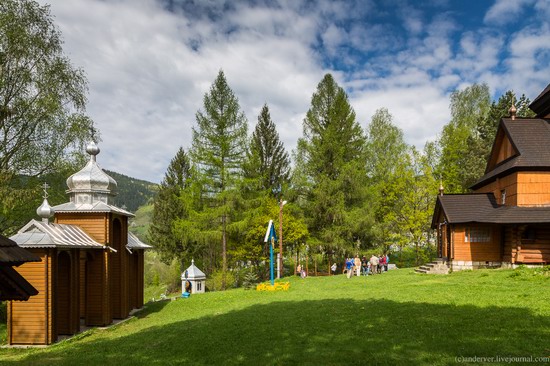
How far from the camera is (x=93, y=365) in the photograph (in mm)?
9633

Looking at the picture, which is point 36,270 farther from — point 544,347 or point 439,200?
point 439,200

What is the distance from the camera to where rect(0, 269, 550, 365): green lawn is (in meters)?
8.17

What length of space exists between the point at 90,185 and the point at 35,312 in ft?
21.3

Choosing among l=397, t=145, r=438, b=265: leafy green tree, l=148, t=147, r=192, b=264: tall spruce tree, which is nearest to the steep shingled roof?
l=397, t=145, r=438, b=265: leafy green tree

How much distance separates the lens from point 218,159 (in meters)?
32.3

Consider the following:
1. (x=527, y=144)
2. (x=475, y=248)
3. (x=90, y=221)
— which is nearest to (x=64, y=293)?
(x=90, y=221)

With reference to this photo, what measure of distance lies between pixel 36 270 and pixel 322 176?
25.6 m

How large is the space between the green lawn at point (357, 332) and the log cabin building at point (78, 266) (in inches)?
43.8

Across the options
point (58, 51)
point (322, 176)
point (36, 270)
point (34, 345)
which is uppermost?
Answer: point (58, 51)

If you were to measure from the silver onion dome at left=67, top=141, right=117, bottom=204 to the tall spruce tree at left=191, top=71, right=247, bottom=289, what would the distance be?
13031 millimetres

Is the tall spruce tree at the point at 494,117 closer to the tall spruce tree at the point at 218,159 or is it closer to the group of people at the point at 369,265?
the group of people at the point at 369,265

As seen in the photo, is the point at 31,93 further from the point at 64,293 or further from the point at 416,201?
the point at 416,201

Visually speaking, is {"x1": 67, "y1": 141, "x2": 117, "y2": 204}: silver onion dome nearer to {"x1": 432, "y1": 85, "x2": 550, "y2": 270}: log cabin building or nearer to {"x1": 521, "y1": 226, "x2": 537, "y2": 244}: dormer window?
{"x1": 432, "y1": 85, "x2": 550, "y2": 270}: log cabin building

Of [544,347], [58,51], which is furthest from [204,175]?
[544,347]
